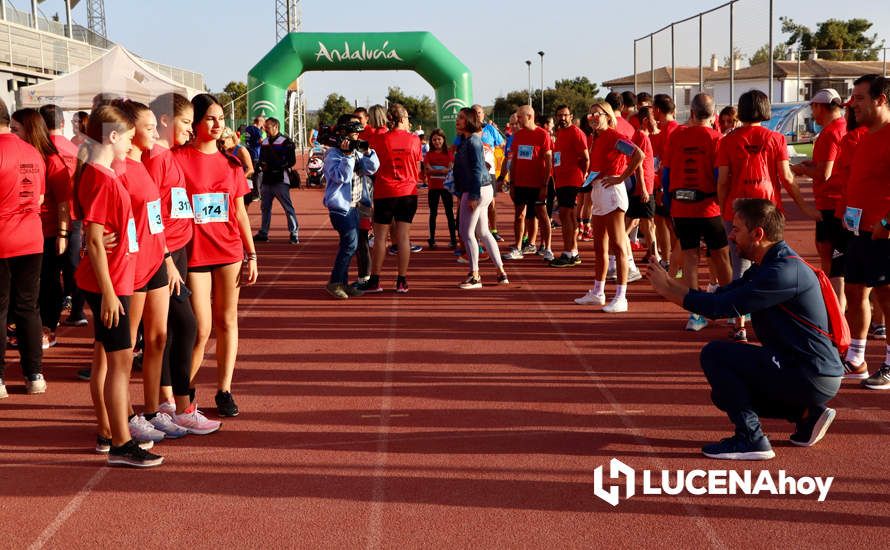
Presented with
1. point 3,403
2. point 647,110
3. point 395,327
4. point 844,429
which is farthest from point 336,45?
point 844,429

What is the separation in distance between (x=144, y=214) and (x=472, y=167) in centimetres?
573

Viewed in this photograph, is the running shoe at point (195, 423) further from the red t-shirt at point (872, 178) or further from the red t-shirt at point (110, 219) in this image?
the red t-shirt at point (872, 178)

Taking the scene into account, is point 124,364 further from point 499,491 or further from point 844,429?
point 844,429

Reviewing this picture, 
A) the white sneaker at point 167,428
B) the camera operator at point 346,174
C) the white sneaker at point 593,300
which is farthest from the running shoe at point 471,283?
the white sneaker at point 167,428

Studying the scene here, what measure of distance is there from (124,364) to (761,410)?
11.0ft

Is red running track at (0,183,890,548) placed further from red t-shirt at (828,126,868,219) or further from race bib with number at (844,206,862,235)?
red t-shirt at (828,126,868,219)

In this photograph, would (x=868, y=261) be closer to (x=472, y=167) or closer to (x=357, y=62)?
A: (x=472, y=167)

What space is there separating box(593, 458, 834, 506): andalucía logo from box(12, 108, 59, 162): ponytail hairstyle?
481 centimetres

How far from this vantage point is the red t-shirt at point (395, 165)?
1016cm

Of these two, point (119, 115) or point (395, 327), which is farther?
point (395, 327)

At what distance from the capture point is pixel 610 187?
8.53 metres

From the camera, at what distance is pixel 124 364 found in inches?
182

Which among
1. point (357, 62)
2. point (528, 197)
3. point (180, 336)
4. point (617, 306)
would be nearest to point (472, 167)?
point (617, 306)

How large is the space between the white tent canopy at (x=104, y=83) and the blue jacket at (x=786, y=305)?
18.2m
